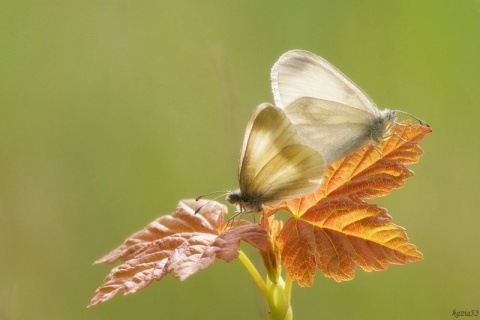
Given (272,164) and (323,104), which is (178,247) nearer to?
(272,164)

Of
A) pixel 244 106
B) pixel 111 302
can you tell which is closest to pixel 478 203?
pixel 244 106

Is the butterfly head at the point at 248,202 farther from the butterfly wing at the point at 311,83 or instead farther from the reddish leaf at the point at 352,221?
the butterfly wing at the point at 311,83

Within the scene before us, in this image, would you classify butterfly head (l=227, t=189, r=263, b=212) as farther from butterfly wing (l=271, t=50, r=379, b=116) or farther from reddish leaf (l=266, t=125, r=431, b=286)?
butterfly wing (l=271, t=50, r=379, b=116)

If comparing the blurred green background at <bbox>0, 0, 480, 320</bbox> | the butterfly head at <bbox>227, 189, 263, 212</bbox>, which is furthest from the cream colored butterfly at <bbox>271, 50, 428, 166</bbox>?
the blurred green background at <bbox>0, 0, 480, 320</bbox>

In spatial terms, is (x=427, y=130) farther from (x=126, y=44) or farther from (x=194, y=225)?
(x=126, y=44)

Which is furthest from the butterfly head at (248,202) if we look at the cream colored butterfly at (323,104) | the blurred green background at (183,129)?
the blurred green background at (183,129)
